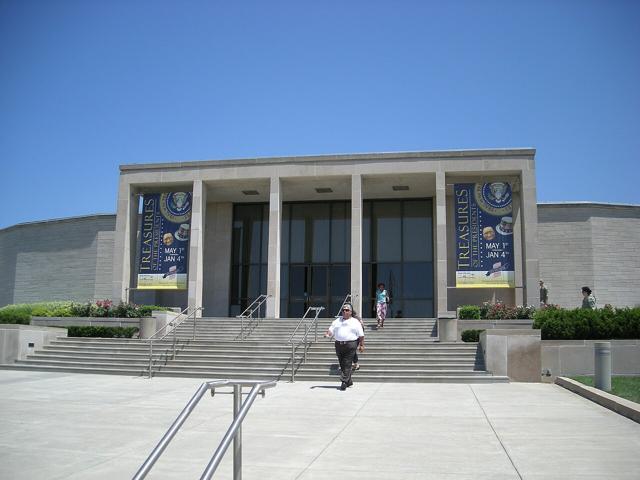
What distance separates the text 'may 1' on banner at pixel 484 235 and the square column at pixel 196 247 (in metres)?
11.0

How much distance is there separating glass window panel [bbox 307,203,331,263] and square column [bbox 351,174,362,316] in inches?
186

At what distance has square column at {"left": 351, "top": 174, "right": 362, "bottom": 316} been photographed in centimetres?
2636

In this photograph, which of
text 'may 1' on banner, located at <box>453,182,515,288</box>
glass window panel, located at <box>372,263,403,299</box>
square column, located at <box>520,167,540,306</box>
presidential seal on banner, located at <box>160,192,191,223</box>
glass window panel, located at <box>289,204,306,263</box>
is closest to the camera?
square column, located at <box>520,167,540,306</box>

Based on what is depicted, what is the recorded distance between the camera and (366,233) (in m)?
31.3

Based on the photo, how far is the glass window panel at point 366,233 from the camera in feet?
102

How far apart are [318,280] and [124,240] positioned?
9249 mm

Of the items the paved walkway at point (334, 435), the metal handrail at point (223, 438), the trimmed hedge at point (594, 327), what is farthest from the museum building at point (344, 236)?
the metal handrail at point (223, 438)

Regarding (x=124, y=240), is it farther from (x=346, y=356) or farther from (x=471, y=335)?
(x=346, y=356)

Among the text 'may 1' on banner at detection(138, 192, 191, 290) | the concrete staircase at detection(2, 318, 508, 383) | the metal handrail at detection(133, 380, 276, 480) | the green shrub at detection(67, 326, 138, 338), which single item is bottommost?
the concrete staircase at detection(2, 318, 508, 383)

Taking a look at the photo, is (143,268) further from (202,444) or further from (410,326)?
(202,444)

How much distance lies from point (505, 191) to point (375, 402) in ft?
56.7

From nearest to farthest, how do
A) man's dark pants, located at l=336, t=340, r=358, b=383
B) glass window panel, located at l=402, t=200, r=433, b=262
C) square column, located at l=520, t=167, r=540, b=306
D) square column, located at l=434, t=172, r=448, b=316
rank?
man's dark pants, located at l=336, t=340, r=358, b=383, square column, located at l=520, t=167, r=540, b=306, square column, located at l=434, t=172, r=448, b=316, glass window panel, located at l=402, t=200, r=433, b=262

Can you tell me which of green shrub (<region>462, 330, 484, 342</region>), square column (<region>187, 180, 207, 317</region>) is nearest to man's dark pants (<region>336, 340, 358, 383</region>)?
green shrub (<region>462, 330, 484, 342</region>)

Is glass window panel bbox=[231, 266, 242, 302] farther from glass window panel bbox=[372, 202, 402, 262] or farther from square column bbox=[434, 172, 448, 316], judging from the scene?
square column bbox=[434, 172, 448, 316]
